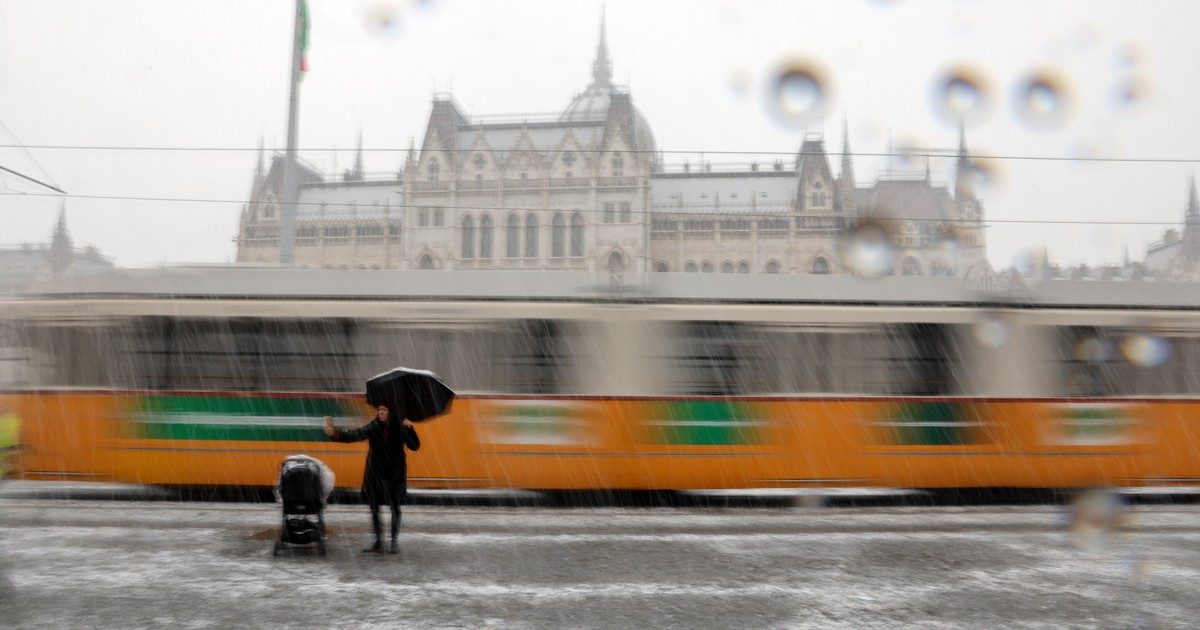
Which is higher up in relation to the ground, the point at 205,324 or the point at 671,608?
the point at 205,324

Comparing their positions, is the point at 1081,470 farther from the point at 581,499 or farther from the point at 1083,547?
the point at 581,499

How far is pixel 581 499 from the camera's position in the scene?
1218 centimetres

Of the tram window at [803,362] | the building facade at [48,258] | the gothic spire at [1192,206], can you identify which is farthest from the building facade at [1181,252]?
the building facade at [48,258]

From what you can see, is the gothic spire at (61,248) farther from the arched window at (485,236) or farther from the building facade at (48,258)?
the arched window at (485,236)

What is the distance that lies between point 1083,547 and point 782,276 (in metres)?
4.74

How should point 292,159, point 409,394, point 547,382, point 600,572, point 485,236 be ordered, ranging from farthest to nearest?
1. point 485,236
2. point 292,159
3. point 547,382
4. point 409,394
5. point 600,572

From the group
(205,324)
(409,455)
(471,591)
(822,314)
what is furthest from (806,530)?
(205,324)

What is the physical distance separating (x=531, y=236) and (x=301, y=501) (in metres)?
78.3

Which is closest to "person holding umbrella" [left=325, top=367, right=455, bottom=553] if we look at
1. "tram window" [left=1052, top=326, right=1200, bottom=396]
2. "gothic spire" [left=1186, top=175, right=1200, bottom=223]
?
"tram window" [left=1052, top=326, right=1200, bottom=396]

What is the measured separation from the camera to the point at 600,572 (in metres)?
7.52

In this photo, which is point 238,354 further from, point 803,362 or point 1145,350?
point 1145,350

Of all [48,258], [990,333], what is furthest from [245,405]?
[48,258]

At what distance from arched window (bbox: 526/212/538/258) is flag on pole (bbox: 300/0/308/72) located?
213 ft

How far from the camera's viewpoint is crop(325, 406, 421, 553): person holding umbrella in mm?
8062
